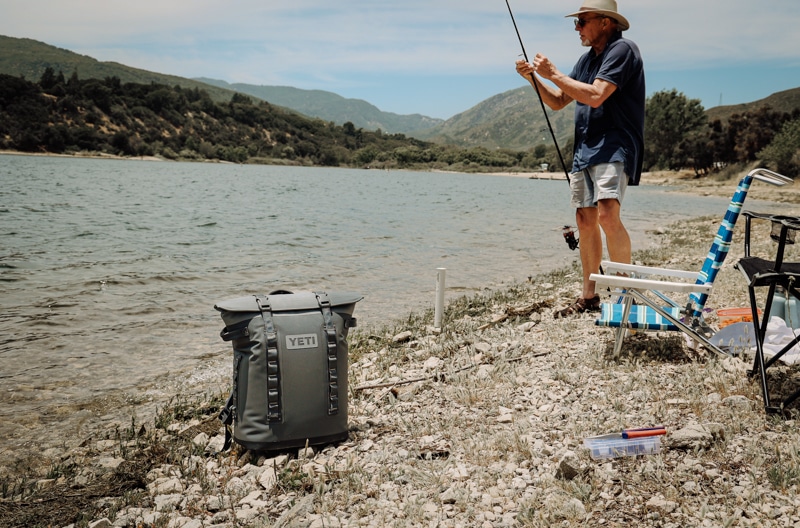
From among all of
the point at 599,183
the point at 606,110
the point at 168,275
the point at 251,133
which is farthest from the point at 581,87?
the point at 251,133

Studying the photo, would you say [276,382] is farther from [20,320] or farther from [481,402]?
[20,320]

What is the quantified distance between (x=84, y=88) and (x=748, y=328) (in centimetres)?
13737

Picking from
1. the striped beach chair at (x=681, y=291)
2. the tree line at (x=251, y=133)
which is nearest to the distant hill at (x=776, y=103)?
the tree line at (x=251, y=133)

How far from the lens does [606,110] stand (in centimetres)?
510

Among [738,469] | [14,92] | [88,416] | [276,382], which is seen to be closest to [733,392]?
[738,469]

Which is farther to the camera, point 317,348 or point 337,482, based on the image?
point 317,348

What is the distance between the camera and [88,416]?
5.04 m

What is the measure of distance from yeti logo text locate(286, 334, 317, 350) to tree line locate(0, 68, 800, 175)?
60.4 m

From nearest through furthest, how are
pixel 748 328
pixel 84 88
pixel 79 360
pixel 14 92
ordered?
1. pixel 748 328
2. pixel 79 360
3. pixel 14 92
4. pixel 84 88

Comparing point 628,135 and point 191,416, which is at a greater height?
point 628,135

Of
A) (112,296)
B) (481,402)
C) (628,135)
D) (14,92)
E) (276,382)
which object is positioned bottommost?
(112,296)

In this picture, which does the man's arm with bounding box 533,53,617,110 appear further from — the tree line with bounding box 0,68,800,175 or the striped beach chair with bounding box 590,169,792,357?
the tree line with bounding box 0,68,800,175

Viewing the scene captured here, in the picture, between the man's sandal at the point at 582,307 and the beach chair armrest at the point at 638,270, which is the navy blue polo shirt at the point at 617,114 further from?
the man's sandal at the point at 582,307

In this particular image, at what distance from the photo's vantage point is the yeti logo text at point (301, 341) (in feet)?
11.4
